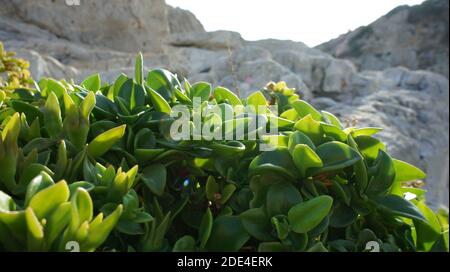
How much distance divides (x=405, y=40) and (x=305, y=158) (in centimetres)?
2673

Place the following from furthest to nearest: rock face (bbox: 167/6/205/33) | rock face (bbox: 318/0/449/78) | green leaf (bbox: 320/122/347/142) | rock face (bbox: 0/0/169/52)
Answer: rock face (bbox: 167/6/205/33) → rock face (bbox: 318/0/449/78) → rock face (bbox: 0/0/169/52) → green leaf (bbox: 320/122/347/142)

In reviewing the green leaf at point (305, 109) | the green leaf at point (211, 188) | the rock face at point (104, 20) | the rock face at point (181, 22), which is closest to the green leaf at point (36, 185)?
the green leaf at point (211, 188)

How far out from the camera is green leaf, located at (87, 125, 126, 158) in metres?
1.00

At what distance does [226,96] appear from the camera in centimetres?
137

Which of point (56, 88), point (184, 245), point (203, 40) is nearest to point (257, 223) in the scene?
point (184, 245)

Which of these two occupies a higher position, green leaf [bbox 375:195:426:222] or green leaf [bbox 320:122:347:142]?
green leaf [bbox 320:122:347:142]

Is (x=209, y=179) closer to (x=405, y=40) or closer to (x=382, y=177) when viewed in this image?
(x=382, y=177)

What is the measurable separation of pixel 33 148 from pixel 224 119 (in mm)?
447

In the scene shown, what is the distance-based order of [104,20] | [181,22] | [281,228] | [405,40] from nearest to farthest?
1. [281,228]
2. [104,20]
3. [181,22]
4. [405,40]

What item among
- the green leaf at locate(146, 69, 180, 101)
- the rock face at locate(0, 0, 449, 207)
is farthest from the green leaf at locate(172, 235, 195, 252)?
the rock face at locate(0, 0, 449, 207)

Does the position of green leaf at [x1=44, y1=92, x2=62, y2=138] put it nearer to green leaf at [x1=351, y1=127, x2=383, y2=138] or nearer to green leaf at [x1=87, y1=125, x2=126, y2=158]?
green leaf at [x1=87, y1=125, x2=126, y2=158]

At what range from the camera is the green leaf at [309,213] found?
939 mm

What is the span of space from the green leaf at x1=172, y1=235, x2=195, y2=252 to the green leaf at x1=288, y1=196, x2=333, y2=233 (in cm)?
21

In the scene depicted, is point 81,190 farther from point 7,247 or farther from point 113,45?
point 113,45
